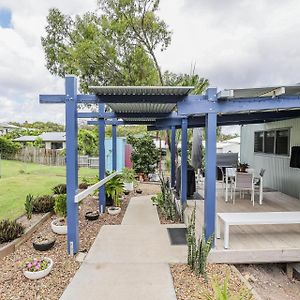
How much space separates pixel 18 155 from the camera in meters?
27.5

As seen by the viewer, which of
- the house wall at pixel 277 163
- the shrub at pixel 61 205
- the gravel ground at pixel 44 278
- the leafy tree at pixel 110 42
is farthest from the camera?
the leafy tree at pixel 110 42

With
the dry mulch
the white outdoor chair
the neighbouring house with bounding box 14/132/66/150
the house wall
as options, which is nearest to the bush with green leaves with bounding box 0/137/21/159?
the neighbouring house with bounding box 14/132/66/150

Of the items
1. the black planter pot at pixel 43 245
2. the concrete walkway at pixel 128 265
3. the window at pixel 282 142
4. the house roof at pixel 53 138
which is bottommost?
the concrete walkway at pixel 128 265

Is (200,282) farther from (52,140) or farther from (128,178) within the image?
(52,140)

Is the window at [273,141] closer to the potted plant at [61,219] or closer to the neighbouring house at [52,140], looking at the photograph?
the potted plant at [61,219]

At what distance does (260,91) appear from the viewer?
4387 mm

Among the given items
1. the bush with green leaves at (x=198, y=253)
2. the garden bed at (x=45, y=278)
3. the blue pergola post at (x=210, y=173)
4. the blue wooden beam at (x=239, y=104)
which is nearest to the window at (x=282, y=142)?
the blue wooden beam at (x=239, y=104)

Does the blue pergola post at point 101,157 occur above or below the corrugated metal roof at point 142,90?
below

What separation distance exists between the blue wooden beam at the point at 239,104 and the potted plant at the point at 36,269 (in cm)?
329

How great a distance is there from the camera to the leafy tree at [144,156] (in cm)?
1538

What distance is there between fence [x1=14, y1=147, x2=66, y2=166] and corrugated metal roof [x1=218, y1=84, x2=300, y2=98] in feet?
69.3

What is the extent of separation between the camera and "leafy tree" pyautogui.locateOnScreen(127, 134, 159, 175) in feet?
50.5

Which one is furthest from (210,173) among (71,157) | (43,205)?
(43,205)

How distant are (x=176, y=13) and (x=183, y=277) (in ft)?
37.6
